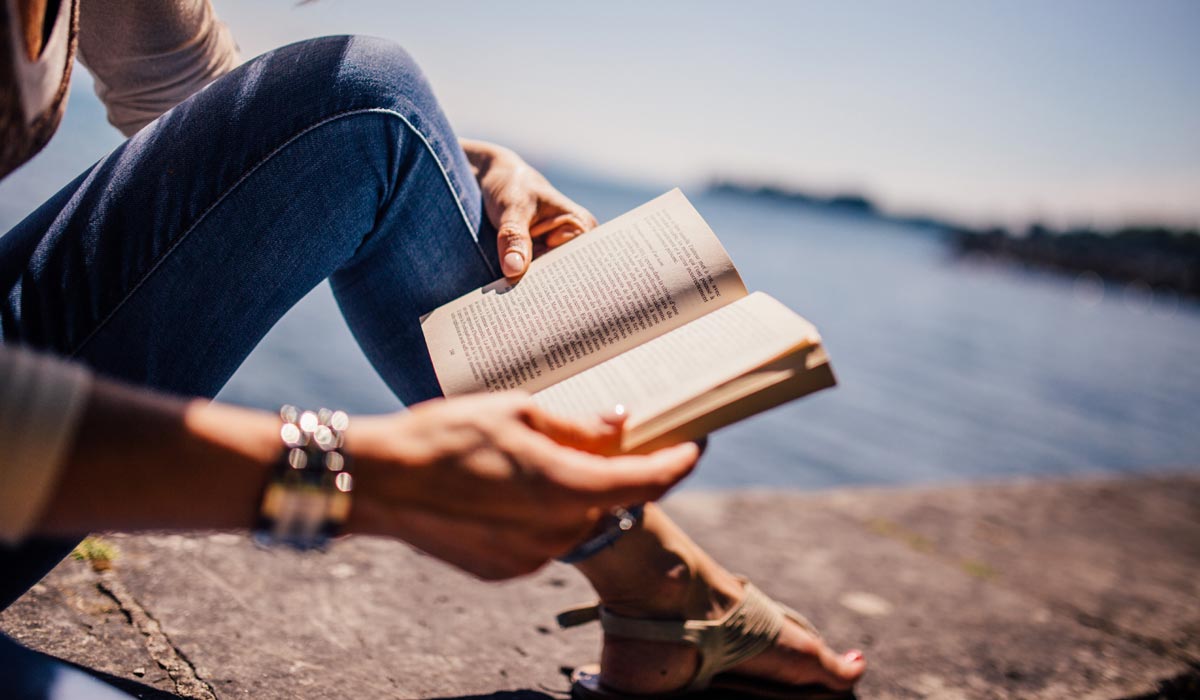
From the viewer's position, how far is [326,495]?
0.62m

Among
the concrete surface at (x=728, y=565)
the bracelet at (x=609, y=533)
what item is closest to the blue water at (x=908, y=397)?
the concrete surface at (x=728, y=565)

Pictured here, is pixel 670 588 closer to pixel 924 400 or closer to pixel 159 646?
pixel 159 646

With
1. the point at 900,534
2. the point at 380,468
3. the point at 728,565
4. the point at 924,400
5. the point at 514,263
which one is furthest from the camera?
the point at 924,400

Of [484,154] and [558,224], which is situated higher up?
[484,154]

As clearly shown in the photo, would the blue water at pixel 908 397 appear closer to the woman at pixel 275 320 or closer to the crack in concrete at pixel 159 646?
the woman at pixel 275 320

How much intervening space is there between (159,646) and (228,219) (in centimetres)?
75

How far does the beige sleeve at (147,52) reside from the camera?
3.84 feet

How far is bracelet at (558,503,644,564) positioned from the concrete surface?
0.37 meters

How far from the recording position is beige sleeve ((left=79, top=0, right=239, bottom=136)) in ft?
3.84

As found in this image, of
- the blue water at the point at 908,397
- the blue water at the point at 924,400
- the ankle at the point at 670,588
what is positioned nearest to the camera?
the ankle at the point at 670,588

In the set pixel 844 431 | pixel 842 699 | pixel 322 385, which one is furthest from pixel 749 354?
pixel 844 431

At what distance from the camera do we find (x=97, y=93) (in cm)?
135

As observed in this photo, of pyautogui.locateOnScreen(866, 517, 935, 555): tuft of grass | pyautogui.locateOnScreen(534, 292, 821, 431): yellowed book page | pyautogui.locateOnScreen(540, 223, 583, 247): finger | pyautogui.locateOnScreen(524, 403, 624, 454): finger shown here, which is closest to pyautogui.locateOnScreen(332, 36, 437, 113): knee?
pyautogui.locateOnScreen(540, 223, 583, 247): finger

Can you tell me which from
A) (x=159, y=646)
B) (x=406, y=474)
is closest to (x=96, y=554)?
(x=159, y=646)
